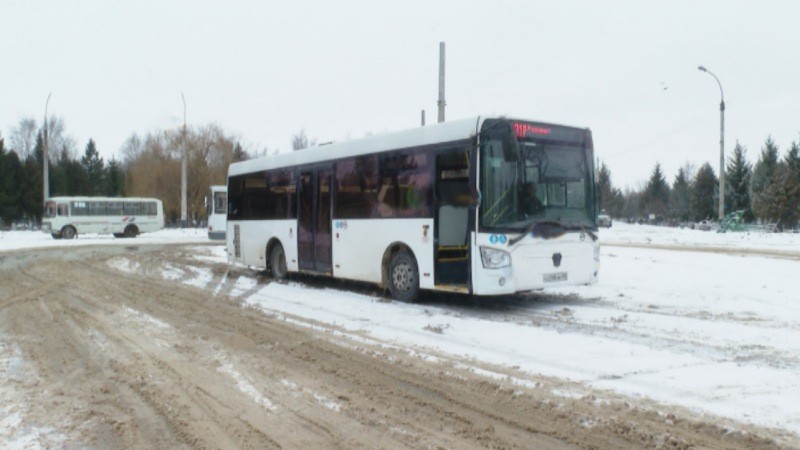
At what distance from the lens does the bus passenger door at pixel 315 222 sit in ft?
43.7

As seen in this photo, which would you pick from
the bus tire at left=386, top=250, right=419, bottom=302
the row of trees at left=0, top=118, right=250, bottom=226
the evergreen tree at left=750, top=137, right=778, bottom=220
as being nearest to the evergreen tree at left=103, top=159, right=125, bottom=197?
the row of trees at left=0, top=118, right=250, bottom=226

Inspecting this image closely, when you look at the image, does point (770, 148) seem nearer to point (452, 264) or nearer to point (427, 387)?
point (452, 264)

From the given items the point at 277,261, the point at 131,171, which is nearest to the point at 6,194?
the point at 131,171

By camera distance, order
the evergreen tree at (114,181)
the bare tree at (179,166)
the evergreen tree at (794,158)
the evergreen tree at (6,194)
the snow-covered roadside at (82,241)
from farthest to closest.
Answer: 1. the evergreen tree at (114,181)
2. the evergreen tree at (6,194)
3. the evergreen tree at (794,158)
4. the bare tree at (179,166)
5. the snow-covered roadside at (82,241)

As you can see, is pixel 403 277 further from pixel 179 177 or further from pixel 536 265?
pixel 179 177

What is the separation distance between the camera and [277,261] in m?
15.4

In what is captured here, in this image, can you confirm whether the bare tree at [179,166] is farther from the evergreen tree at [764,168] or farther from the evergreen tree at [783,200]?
the evergreen tree at [764,168]

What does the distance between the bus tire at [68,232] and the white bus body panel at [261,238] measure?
28.2 metres

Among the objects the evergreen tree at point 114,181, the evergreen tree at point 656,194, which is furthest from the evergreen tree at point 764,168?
the evergreen tree at point 114,181

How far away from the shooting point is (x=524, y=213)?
9727 mm

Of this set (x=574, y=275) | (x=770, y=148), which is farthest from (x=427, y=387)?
(x=770, y=148)

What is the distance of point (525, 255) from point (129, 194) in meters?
56.6

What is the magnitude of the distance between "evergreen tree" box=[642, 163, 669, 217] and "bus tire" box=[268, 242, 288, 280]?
330ft

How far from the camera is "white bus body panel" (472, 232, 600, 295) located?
9.62 meters
